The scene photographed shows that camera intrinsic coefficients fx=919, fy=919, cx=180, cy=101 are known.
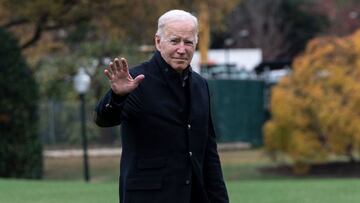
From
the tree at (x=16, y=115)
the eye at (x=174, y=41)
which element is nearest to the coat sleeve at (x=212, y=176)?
the eye at (x=174, y=41)

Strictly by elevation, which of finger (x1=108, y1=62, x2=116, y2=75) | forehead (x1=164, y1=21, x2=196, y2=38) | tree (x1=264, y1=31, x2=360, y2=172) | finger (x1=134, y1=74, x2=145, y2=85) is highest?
forehead (x1=164, y1=21, x2=196, y2=38)

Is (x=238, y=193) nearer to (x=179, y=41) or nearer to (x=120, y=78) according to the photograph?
(x=179, y=41)

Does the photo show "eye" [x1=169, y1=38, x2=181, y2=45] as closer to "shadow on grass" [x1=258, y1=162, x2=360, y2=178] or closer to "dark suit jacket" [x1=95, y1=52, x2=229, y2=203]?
"dark suit jacket" [x1=95, y1=52, x2=229, y2=203]

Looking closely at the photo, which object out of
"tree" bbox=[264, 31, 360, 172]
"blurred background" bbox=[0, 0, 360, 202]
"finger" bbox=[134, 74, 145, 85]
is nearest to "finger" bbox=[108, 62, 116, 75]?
"finger" bbox=[134, 74, 145, 85]

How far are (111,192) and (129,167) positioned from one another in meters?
10.8

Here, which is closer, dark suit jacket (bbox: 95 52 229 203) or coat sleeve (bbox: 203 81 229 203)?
dark suit jacket (bbox: 95 52 229 203)

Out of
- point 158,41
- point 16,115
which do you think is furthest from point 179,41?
point 16,115

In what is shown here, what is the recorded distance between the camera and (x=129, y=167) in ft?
18.2

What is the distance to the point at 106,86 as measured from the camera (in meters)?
36.6

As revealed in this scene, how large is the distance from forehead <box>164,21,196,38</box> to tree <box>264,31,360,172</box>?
2127cm

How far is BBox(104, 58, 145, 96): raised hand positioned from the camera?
17.1 ft

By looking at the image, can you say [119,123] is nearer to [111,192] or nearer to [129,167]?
[129,167]

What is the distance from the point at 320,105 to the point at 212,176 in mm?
21216

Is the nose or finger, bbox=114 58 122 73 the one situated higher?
the nose
